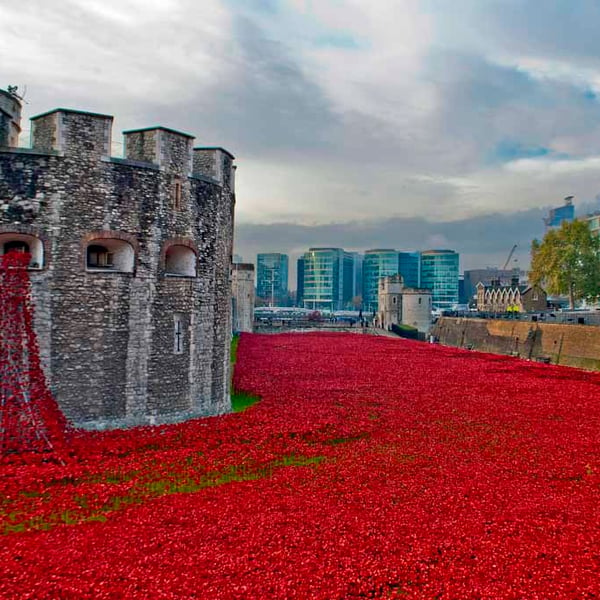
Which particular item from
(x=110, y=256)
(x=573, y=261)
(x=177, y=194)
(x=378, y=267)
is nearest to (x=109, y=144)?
(x=177, y=194)

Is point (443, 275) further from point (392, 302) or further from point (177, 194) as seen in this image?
point (177, 194)

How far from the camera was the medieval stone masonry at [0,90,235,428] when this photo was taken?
15.5 meters

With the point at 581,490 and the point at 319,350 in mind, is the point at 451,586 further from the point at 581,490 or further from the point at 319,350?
the point at 319,350

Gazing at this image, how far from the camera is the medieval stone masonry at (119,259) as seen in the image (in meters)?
15.5

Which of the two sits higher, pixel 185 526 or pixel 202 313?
pixel 202 313

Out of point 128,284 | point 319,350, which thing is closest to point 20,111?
point 128,284

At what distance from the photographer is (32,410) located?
14344mm

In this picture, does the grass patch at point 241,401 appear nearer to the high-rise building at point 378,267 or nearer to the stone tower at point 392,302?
the stone tower at point 392,302

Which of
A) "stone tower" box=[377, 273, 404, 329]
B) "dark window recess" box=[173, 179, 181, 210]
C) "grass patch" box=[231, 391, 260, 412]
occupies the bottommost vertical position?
"grass patch" box=[231, 391, 260, 412]

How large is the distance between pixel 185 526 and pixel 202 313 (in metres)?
10.0

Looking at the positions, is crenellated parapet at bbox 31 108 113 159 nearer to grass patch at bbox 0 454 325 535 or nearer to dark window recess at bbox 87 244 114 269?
dark window recess at bbox 87 244 114 269

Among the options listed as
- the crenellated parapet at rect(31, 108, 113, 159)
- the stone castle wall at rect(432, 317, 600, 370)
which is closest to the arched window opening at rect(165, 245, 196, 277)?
the crenellated parapet at rect(31, 108, 113, 159)

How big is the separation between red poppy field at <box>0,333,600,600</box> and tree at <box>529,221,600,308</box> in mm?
44971

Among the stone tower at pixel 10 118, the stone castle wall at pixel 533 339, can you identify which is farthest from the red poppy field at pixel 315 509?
the stone castle wall at pixel 533 339
